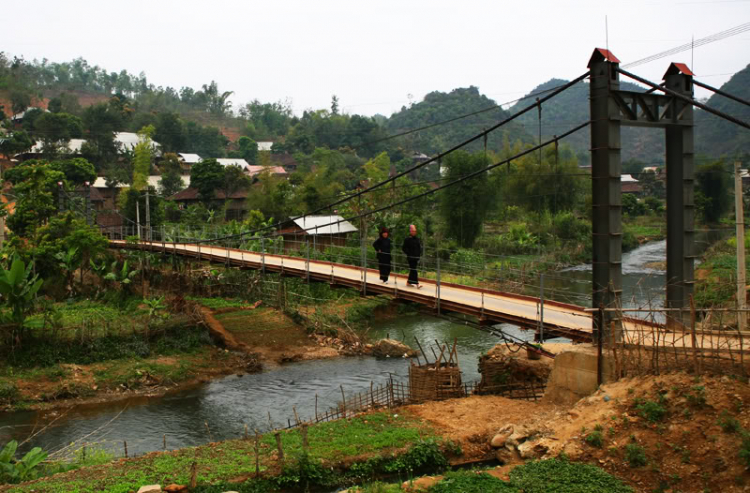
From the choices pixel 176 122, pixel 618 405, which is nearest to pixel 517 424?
pixel 618 405

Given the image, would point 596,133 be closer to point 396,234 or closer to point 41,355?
point 41,355

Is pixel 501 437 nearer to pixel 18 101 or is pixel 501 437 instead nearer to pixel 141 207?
pixel 141 207

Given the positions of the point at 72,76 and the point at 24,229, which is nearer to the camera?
the point at 24,229

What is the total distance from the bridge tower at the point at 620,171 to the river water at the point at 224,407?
2.20 feet

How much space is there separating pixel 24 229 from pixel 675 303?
18073 millimetres

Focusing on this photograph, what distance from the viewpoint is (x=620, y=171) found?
7977 millimetres

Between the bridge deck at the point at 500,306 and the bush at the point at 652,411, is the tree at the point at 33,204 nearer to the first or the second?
the bridge deck at the point at 500,306

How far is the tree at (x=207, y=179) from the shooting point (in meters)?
33.1

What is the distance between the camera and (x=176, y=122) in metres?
49.4

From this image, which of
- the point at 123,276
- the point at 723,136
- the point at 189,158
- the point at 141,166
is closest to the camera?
the point at 123,276

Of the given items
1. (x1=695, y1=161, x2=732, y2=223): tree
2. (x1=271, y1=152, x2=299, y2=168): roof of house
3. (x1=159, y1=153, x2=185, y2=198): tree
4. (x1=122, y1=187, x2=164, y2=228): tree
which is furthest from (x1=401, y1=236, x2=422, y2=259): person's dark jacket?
(x1=271, y1=152, x2=299, y2=168): roof of house

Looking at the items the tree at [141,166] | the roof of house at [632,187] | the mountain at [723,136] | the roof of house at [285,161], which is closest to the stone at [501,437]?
the mountain at [723,136]

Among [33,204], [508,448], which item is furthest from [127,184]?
[508,448]

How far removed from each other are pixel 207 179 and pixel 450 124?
3602 centimetres
